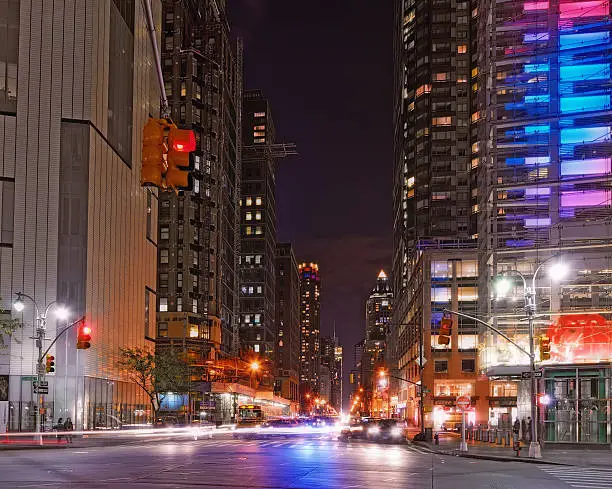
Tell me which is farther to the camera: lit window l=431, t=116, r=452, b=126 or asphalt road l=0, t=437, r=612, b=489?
lit window l=431, t=116, r=452, b=126

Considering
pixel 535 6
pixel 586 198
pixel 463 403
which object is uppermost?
pixel 535 6

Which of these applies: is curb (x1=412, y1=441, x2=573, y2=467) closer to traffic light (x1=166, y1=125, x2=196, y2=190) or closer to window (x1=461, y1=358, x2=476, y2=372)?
traffic light (x1=166, y1=125, x2=196, y2=190)

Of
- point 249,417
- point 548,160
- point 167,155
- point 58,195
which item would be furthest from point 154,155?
point 249,417

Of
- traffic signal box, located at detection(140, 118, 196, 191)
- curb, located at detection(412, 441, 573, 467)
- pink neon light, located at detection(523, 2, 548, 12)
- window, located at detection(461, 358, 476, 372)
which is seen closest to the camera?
traffic signal box, located at detection(140, 118, 196, 191)

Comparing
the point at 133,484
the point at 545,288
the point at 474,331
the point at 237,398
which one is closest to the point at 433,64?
the point at 474,331

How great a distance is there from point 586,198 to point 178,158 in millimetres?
54192

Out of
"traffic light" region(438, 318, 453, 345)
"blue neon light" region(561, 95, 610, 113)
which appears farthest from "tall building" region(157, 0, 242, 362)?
"traffic light" region(438, 318, 453, 345)

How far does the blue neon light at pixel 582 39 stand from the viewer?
207ft

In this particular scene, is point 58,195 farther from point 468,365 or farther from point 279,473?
point 468,365

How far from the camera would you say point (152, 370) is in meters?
89.1

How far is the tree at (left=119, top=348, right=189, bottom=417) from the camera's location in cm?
8675

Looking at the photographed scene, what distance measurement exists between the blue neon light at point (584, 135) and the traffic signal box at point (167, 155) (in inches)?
2118

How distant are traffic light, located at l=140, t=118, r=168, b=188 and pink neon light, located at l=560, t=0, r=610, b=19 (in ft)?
190

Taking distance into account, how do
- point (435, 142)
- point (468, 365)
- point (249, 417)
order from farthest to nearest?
point (435, 142) < point (468, 365) < point (249, 417)
